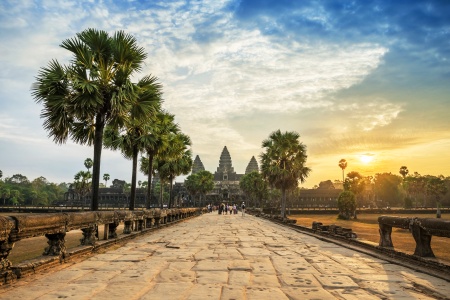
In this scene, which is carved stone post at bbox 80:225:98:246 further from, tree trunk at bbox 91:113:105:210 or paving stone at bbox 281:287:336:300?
paving stone at bbox 281:287:336:300

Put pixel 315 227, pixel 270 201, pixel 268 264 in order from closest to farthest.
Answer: pixel 268 264
pixel 315 227
pixel 270 201

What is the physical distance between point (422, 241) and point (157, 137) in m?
15.7

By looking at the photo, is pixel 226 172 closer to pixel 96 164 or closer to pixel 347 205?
pixel 347 205

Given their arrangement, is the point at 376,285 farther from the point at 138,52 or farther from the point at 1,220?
the point at 138,52

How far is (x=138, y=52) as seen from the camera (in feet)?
39.9

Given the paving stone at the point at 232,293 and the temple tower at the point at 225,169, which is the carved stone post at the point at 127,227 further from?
the temple tower at the point at 225,169

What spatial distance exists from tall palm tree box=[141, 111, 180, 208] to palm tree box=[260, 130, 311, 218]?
1337 centimetres

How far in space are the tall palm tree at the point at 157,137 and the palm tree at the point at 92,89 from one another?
6.77 metres

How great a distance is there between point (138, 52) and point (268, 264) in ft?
29.1

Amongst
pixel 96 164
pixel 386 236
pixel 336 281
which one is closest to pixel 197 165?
pixel 96 164

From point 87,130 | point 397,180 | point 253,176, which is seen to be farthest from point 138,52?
point 397,180

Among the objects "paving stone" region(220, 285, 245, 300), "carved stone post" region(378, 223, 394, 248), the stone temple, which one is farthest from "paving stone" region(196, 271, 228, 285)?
the stone temple

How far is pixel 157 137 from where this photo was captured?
2006 centimetres

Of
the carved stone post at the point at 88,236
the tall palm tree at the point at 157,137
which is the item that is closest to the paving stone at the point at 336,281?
Result: the carved stone post at the point at 88,236
